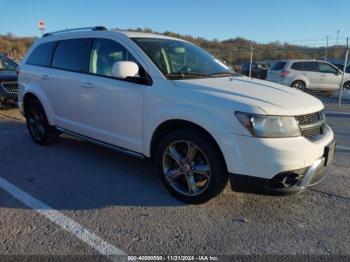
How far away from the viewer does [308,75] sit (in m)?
17.0

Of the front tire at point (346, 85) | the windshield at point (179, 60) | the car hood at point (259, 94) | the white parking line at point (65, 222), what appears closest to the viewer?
the white parking line at point (65, 222)

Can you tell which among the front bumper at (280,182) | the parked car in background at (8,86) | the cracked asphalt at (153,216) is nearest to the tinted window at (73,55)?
the cracked asphalt at (153,216)

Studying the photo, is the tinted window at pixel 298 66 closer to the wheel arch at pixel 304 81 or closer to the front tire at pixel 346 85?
the wheel arch at pixel 304 81

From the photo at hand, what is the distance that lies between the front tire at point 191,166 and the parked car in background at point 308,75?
45.2 ft

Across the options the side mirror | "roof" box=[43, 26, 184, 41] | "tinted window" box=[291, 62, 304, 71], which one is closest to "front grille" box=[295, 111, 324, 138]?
the side mirror

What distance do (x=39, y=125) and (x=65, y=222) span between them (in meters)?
3.11

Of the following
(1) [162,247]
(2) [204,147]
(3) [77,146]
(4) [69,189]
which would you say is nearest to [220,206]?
(2) [204,147]

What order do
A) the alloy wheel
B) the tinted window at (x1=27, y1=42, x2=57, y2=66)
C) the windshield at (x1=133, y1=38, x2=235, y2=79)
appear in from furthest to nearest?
the tinted window at (x1=27, y1=42, x2=57, y2=66) → the windshield at (x1=133, y1=38, x2=235, y2=79) → the alloy wheel

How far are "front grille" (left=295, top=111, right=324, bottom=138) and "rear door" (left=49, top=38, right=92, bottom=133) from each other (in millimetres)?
2923

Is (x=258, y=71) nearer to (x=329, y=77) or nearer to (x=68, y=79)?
(x=329, y=77)

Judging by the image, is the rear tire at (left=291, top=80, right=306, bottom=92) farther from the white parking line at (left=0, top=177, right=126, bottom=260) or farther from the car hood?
the white parking line at (left=0, top=177, right=126, bottom=260)

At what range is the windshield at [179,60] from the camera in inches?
171

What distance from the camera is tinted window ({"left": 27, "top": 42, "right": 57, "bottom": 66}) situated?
5980mm

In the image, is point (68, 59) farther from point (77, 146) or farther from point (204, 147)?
point (204, 147)
